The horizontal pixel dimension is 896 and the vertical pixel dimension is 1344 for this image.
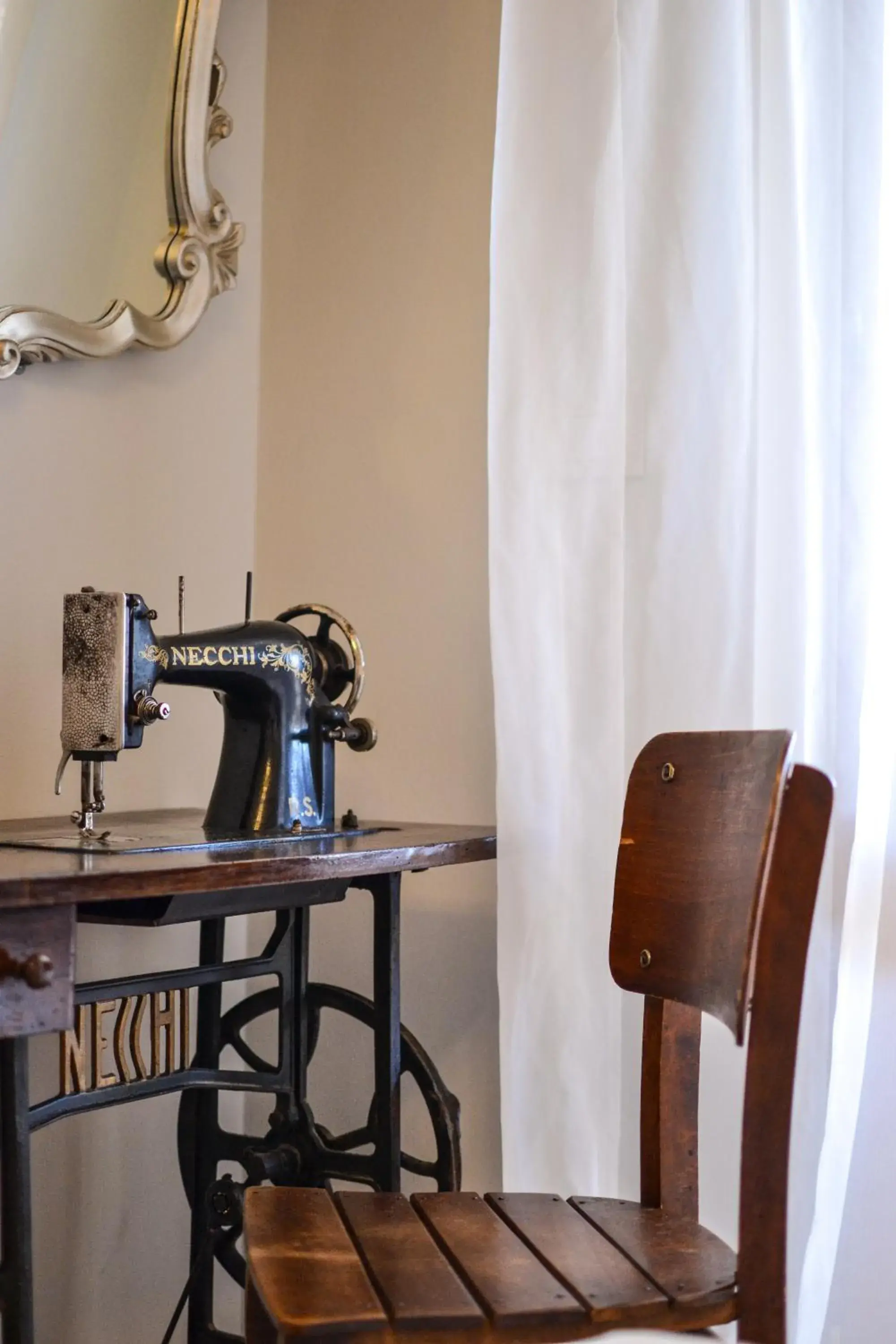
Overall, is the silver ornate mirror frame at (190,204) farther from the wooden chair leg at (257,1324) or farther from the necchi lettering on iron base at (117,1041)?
A: the wooden chair leg at (257,1324)

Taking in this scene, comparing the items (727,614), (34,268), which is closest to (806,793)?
(727,614)

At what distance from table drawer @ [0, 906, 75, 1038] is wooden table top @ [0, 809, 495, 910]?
0.02 meters

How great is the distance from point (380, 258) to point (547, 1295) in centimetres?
162

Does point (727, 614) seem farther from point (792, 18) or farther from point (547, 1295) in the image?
point (547, 1295)

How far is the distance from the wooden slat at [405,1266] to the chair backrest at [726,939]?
0.22 meters

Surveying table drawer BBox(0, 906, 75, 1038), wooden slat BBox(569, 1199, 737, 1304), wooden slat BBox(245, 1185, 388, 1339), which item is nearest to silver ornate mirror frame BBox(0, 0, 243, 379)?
table drawer BBox(0, 906, 75, 1038)

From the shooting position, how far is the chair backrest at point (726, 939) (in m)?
0.95

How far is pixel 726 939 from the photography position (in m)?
1.09

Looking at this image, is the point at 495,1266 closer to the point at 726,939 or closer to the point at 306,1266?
the point at 306,1266

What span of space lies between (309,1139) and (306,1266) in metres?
0.63

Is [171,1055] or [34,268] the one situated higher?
[34,268]

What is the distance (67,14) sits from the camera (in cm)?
184

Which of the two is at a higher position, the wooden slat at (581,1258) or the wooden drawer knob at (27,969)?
the wooden drawer knob at (27,969)

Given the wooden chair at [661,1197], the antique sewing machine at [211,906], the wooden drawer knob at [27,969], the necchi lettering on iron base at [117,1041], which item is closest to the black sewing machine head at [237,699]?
the antique sewing machine at [211,906]
